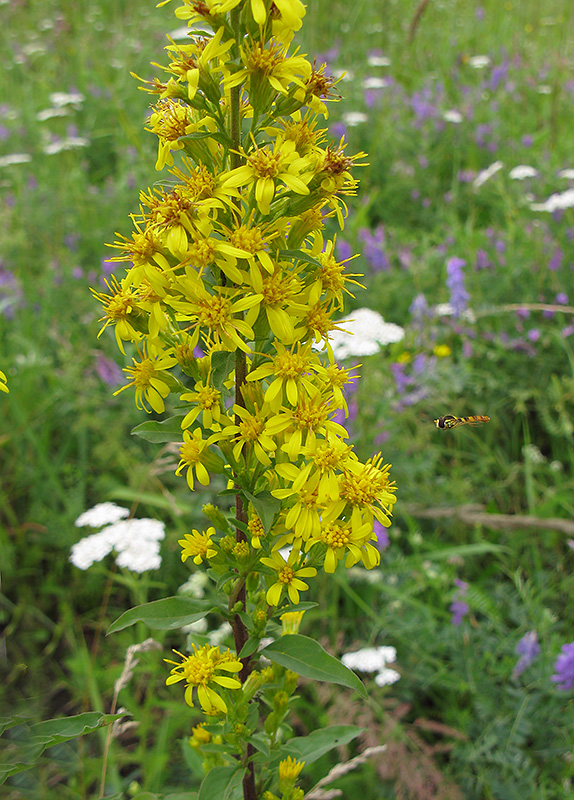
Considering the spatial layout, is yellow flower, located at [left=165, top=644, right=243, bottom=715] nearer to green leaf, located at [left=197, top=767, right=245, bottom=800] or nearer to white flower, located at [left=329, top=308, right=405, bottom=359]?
green leaf, located at [left=197, top=767, right=245, bottom=800]

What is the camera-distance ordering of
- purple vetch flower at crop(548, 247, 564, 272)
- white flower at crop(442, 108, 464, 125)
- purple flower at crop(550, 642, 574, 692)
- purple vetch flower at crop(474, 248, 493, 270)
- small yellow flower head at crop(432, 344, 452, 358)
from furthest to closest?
white flower at crop(442, 108, 464, 125)
purple vetch flower at crop(474, 248, 493, 270)
purple vetch flower at crop(548, 247, 564, 272)
small yellow flower head at crop(432, 344, 452, 358)
purple flower at crop(550, 642, 574, 692)

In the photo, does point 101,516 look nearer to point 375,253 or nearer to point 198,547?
point 198,547

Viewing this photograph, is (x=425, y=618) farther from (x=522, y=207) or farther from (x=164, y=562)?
(x=522, y=207)

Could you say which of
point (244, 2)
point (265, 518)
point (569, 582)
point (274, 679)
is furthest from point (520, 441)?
point (244, 2)

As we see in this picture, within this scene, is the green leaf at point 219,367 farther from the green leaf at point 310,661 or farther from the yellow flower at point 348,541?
the green leaf at point 310,661

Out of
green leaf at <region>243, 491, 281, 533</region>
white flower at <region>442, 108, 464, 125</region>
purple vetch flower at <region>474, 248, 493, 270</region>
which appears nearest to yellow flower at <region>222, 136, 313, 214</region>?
green leaf at <region>243, 491, 281, 533</region>

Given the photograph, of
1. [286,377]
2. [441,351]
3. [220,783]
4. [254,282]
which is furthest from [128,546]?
[441,351]

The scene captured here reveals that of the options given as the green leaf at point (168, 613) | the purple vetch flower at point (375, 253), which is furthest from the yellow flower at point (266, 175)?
the purple vetch flower at point (375, 253)
